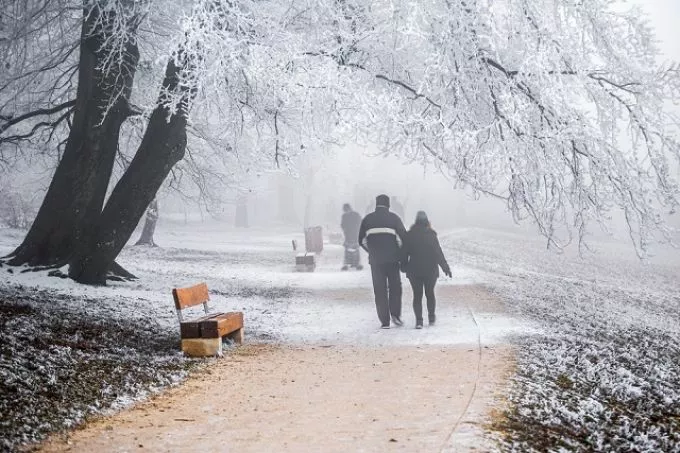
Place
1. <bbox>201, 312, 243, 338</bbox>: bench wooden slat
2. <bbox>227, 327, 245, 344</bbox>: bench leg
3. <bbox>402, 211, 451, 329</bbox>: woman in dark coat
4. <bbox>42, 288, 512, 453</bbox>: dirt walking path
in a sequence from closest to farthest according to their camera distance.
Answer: <bbox>42, 288, 512, 453</bbox>: dirt walking path → <bbox>201, 312, 243, 338</bbox>: bench wooden slat → <bbox>227, 327, 245, 344</bbox>: bench leg → <bbox>402, 211, 451, 329</bbox>: woman in dark coat

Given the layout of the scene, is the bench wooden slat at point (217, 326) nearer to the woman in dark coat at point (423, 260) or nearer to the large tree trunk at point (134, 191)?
the woman in dark coat at point (423, 260)

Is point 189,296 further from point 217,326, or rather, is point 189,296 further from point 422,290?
point 422,290

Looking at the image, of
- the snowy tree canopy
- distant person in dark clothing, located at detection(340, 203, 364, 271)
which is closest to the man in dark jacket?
the snowy tree canopy

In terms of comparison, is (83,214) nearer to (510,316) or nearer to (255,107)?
(255,107)

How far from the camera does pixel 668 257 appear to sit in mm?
43062

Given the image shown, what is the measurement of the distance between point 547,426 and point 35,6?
11.4m

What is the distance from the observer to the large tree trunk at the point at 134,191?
36.0 ft

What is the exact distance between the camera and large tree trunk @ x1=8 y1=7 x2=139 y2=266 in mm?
11555

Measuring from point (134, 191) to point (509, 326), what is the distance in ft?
20.7

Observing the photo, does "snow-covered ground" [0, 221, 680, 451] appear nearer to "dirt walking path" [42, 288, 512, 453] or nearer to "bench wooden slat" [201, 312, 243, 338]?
"dirt walking path" [42, 288, 512, 453]

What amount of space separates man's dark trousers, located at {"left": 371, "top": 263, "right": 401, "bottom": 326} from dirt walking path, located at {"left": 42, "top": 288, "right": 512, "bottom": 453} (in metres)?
1.83

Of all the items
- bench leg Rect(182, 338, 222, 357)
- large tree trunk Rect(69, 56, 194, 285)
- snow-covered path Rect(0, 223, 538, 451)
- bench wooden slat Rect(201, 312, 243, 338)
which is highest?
large tree trunk Rect(69, 56, 194, 285)

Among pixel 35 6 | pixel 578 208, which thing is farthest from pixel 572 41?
pixel 35 6

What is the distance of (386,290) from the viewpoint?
10102mm
